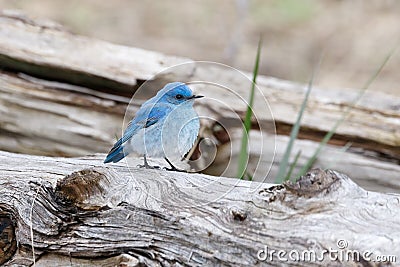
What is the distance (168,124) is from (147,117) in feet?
0.23

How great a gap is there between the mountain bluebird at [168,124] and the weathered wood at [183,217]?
12 centimetres

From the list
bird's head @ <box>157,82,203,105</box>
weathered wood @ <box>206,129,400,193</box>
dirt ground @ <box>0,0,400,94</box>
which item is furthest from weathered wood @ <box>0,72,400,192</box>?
dirt ground @ <box>0,0,400,94</box>

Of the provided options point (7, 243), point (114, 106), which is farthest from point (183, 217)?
point (114, 106)

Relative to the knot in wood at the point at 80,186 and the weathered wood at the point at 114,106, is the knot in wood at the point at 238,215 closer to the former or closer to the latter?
the knot in wood at the point at 80,186

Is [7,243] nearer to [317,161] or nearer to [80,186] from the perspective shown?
[80,186]

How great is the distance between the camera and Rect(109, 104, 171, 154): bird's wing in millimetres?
1698

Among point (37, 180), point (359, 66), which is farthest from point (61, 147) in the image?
point (359, 66)

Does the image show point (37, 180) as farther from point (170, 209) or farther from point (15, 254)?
point (170, 209)

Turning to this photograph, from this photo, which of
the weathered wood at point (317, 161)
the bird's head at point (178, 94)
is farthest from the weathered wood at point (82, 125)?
the bird's head at point (178, 94)

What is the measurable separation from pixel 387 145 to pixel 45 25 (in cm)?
152

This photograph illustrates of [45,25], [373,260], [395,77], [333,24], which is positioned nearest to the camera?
[373,260]

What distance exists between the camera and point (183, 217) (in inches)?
64.4

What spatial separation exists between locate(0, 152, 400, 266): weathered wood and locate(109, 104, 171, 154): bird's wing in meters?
0.13

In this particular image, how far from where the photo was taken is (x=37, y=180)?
5.95 ft
